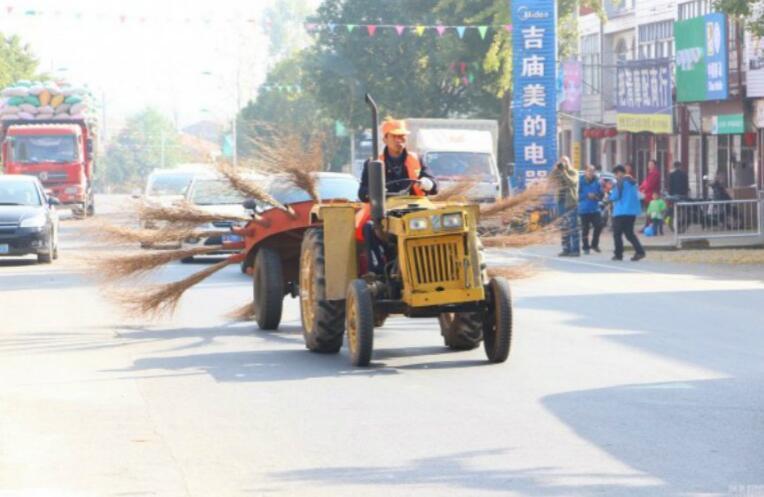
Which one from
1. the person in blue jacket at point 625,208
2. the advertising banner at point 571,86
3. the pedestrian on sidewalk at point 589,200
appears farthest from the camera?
the advertising banner at point 571,86

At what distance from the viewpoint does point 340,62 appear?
2662 inches

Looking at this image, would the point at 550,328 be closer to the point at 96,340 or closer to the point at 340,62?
the point at 96,340

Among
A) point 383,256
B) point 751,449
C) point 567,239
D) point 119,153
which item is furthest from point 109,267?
point 119,153

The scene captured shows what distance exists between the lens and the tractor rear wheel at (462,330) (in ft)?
47.5

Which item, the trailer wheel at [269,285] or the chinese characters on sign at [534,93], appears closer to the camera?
the trailer wheel at [269,285]

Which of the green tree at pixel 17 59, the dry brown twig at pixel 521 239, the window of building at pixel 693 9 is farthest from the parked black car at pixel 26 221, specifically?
the green tree at pixel 17 59

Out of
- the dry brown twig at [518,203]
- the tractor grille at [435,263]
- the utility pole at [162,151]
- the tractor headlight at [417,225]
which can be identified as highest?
the tractor headlight at [417,225]

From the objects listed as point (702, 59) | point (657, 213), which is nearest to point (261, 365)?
point (657, 213)

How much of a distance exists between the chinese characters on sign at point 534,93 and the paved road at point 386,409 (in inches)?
951

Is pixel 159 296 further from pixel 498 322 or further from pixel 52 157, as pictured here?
pixel 52 157

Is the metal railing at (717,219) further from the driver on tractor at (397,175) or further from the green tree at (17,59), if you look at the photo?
the green tree at (17,59)

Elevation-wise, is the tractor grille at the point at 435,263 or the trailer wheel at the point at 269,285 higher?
the tractor grille at the point at 435,263

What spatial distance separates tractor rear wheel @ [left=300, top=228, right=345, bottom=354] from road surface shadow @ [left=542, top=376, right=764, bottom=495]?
2.99 metres

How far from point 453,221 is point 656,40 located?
44.5m
